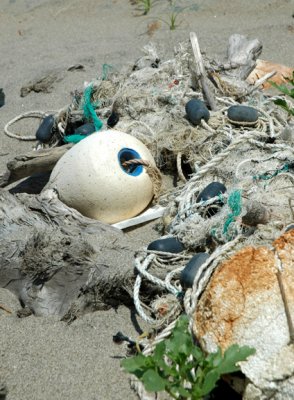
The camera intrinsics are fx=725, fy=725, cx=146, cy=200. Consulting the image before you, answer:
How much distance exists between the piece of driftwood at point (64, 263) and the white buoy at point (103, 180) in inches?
8.8

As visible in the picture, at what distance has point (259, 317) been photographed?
10.1 ft

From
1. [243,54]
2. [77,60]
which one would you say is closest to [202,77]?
[243,54]

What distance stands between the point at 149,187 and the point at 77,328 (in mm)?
1291

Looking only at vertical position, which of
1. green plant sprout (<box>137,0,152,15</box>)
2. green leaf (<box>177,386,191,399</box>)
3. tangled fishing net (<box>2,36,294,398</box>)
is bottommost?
green plant sprout (<box>137,0,152,15</box>)

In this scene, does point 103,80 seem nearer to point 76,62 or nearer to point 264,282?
point 76,62

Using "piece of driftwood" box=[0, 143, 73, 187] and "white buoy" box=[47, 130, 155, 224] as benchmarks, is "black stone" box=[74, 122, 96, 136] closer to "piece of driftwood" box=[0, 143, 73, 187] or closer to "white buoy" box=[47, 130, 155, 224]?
"piece of driftwood" box=[0, 143, 73, 187]

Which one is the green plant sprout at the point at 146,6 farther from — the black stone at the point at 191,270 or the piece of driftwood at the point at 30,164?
the black stone at the point at 191,270

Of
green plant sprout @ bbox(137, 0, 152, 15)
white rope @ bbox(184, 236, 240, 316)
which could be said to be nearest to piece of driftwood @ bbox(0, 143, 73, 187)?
white rope @ bbox(184, 236, 240, 316)

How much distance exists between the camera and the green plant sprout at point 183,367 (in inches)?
110

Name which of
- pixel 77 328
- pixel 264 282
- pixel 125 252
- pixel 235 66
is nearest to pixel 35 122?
pixel 235 66

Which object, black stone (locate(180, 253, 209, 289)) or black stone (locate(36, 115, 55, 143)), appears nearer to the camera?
black stone (locate(180, 253, 209, 289))

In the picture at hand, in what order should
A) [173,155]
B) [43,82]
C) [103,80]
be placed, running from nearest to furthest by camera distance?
[173,155] < [103,80] < [43,82]

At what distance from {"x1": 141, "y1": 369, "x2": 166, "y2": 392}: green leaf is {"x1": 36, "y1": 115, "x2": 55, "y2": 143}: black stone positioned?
3203 mm

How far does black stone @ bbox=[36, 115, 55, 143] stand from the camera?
5.71 m
